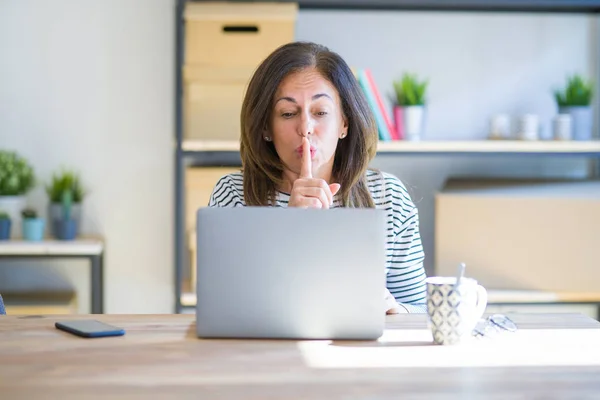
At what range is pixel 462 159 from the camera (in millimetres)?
3266

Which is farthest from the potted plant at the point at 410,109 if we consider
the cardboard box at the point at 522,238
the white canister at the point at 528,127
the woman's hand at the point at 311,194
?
the woman's hand at the point at 311,194

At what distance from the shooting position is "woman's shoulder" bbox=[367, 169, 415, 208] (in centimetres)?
199

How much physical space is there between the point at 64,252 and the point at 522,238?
1427 millimetres

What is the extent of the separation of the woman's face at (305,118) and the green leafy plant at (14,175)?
1400 millimetres

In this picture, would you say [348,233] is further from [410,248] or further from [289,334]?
[410,248]

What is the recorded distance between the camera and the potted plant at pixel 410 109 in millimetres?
2965

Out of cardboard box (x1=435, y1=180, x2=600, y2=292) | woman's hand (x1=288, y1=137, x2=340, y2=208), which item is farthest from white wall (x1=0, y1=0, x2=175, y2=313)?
woman's hand (x1=288, y1=137, x2=340, y2=208)

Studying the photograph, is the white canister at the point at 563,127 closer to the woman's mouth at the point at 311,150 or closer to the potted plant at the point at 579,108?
the potted plant at the point at 579,108

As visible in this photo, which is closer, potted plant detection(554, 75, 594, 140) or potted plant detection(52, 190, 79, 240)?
potted plant detection(52, 190, 79, 240)

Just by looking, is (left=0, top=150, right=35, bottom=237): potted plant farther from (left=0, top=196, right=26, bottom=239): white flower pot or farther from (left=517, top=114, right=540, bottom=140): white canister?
(left=517, top=114, right=540, bottom=140): white canister

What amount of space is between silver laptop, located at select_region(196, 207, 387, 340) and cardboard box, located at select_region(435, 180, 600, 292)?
1634mm

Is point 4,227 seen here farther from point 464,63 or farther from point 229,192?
point 464,63

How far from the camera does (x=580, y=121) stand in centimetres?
304

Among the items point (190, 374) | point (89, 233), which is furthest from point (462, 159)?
point (190, 374)
